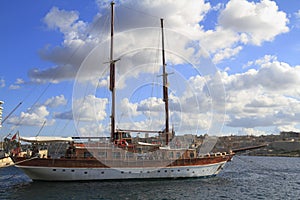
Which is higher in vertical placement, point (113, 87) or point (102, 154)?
point (113, 87)

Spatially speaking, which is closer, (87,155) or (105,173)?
(105,173)

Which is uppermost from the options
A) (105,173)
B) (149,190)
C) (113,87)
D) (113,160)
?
(113,87)

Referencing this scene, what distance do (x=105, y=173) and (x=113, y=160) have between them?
205 centimetres

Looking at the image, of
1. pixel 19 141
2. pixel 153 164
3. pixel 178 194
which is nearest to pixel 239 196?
pixel 178 194

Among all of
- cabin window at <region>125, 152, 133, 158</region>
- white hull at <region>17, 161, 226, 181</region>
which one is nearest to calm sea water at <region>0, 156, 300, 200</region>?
white hull at <region>17, 161, 226, 181</region>

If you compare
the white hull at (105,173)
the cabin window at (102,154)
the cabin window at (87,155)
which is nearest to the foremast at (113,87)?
the cabin window at (102,154)

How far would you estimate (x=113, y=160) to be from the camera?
43.0m

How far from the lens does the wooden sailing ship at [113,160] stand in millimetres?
40562

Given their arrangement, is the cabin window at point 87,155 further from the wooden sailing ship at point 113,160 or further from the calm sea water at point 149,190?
the calm sea water at point 149,190

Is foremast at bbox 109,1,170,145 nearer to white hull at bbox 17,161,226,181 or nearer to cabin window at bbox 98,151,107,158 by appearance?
cabin window at bbox 98,151,107,158

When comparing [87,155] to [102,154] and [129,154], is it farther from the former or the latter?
[129,154]

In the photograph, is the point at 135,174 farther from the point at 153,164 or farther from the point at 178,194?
the point at 178,194

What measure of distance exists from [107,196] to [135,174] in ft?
39.9

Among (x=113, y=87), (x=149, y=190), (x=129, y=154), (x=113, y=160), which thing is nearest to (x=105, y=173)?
→ (x=113, y=160)
